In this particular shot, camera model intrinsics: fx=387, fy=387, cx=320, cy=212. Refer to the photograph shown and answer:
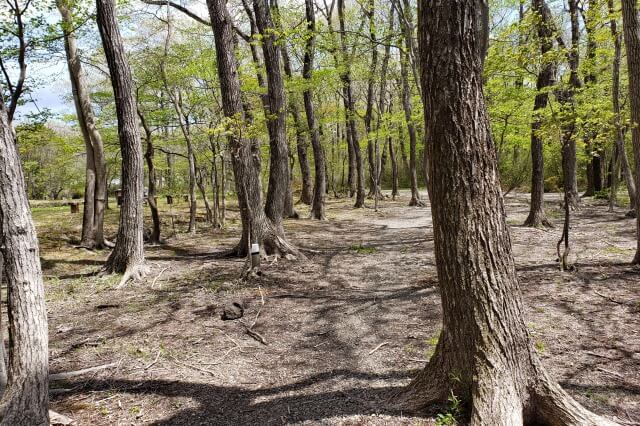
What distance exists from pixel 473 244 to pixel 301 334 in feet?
8.89

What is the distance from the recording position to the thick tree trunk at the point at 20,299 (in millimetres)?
2469

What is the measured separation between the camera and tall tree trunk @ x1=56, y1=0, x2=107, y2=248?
9.05m

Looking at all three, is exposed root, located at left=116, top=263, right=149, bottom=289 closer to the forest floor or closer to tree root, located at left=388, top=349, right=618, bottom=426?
the forest floor

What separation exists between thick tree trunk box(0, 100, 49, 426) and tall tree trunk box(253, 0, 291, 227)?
543 centimetres

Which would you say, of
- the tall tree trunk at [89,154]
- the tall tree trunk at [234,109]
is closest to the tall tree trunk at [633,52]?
the tall tree trunk at [234,109]

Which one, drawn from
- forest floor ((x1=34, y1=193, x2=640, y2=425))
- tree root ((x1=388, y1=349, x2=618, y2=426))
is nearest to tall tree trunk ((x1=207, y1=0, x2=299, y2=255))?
forest floor ((x1=34, y1=193, x2=640, y2=425))

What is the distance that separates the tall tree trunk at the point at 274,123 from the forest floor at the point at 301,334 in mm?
1240

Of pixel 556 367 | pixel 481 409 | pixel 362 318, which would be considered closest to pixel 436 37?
pixel 481 409

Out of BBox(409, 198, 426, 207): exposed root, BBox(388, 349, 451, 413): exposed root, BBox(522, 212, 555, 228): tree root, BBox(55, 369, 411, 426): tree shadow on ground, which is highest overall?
BBox(409, 198, 426, 207): exposed root

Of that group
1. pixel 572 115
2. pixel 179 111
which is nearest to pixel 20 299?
pixel 572 115

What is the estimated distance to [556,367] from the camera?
3285 mm

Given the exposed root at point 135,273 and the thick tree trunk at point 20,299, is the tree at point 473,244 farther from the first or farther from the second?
the exposed root at point 135,273

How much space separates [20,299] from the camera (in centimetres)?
252

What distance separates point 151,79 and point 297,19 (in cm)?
546
